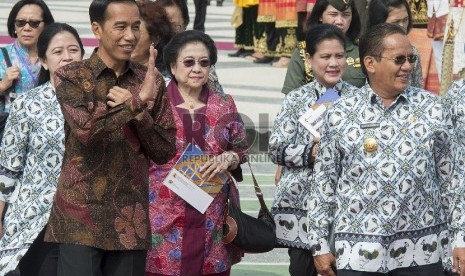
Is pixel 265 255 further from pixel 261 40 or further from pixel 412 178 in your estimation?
pixel 261 40

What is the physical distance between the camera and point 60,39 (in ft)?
25.3

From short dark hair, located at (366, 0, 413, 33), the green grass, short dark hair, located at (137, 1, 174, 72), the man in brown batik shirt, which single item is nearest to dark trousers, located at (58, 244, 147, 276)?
the man in brown batik shirt

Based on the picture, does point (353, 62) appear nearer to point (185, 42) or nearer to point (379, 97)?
point (185, 42)

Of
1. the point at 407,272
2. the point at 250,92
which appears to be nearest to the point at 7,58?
the point at 407,272

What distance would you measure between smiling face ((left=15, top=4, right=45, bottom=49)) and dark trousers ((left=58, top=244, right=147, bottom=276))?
281 centimetres

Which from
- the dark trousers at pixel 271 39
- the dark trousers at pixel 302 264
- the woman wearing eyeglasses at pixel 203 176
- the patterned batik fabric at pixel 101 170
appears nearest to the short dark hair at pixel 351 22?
the woman wearing eyeglasses at pixel 203 176

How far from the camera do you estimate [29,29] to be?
8820 millimetres

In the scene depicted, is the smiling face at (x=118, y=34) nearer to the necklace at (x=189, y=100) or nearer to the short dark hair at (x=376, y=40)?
the short dark hair at (x=376, y=40)

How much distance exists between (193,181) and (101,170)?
4.35 feet

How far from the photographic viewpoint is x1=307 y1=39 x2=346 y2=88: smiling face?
309 inches

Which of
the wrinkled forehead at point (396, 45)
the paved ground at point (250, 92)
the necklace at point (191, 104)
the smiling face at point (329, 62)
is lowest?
the paved ground at point (250, 92)

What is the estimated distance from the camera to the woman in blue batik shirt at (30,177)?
286 inches

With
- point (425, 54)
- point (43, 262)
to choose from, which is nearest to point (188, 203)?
point (43, 262)

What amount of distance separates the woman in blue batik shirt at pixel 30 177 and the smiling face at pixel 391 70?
166cm
